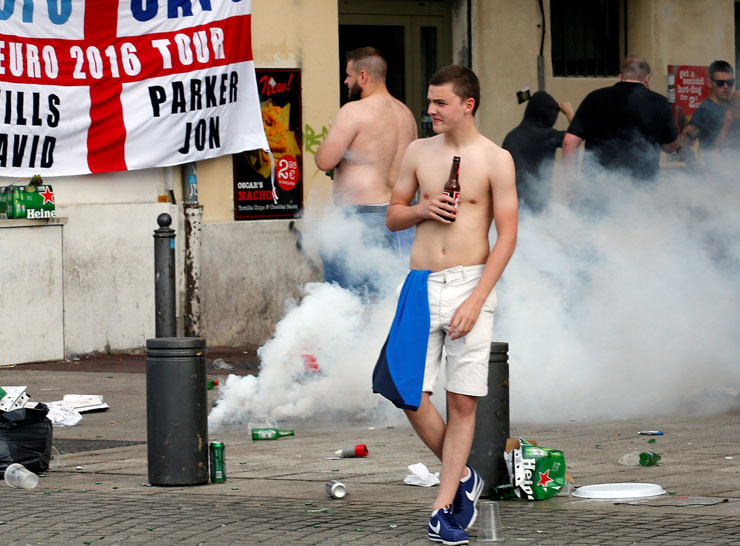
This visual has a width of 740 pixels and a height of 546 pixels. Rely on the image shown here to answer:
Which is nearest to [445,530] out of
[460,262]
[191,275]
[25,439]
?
[460,262]

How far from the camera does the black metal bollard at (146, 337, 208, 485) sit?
23.1 ft

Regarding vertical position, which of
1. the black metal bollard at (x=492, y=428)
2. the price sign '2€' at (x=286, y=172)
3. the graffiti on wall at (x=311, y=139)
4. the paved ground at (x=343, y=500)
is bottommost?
the paved ground at (x=343, y=500)

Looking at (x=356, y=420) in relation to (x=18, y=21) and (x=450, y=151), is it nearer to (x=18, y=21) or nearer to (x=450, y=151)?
(x=450, y=151)

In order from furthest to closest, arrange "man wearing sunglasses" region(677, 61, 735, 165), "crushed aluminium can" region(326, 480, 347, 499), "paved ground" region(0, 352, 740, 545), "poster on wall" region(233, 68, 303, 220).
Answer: "poster on wall" region(233, 68, 303, 220)
"man wearing sunglasses" region(677, 61, 735, 165)
"crushed aluminium can" region(326, 480, 347, 499)
"paved ground" region(0, 352, 740, 545)

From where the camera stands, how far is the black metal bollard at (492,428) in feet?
21.7

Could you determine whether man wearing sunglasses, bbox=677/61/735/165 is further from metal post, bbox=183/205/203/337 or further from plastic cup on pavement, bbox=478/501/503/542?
plastic cup on pavement, bbox=478/501/503/542

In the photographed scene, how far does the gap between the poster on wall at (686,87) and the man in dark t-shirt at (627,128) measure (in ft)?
19.3

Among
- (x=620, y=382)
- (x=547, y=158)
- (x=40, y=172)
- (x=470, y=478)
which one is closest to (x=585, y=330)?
(x=620, y=382)

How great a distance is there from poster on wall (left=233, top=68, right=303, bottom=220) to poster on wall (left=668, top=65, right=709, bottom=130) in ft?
15.3

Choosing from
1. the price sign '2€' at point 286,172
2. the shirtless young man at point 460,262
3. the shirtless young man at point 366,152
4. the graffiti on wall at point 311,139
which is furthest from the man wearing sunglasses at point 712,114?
the shirtless young man at point 460,262

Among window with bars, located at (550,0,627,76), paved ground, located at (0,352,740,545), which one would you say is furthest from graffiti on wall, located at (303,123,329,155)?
paved ground, located at (0,352,740,545)

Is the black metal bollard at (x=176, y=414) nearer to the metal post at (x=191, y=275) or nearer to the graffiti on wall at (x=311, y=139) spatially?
the metal post at (x=191, y=275)

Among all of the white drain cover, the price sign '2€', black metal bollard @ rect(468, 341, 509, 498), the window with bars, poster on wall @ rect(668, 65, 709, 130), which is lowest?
the white drain cover

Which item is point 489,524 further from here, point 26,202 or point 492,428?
point 26,202
